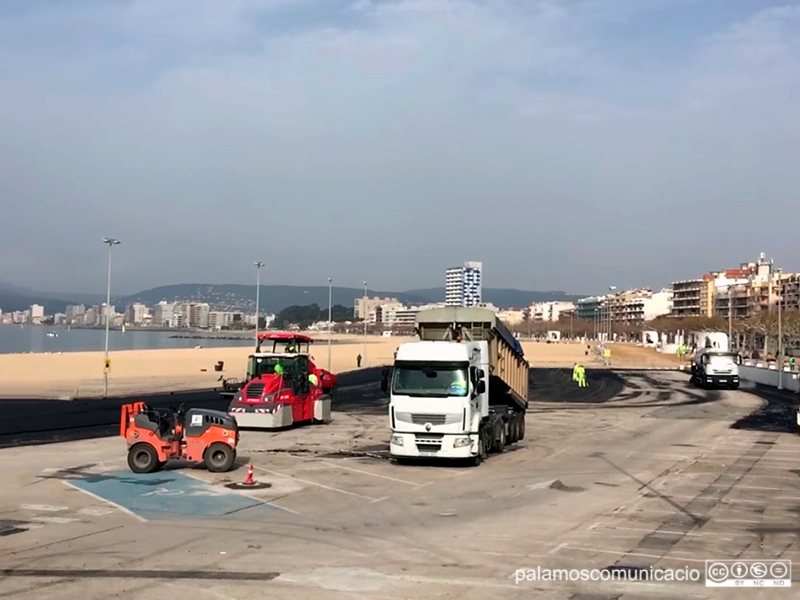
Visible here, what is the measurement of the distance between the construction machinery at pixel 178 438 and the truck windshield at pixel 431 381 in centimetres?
435

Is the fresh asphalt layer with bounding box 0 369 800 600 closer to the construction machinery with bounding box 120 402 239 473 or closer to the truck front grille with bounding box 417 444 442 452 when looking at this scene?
the construction machinery with bounding box 120 402 239 473

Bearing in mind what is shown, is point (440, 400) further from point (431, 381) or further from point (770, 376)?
point (770, 376)

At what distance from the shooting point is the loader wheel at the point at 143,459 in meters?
19.5

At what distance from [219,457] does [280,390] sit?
31.9 ft

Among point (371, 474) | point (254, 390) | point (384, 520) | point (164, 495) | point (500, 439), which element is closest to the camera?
point (384, 520)

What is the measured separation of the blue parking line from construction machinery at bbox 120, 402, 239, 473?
42cm

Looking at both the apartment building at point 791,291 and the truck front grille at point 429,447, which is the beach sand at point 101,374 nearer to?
the truck front grille at point 429,447

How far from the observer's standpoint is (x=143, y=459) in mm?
19578

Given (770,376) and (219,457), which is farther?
(770,376)

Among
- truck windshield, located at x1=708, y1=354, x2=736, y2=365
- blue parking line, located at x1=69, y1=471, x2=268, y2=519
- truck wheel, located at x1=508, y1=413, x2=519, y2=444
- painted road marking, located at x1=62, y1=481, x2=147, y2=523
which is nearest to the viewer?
painted road marking, located at x1=62, y1=481, x2=147, y2=523

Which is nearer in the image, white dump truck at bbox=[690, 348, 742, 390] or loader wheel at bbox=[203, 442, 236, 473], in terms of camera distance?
loader wheel at bbox=[203, 442, 236, 473]

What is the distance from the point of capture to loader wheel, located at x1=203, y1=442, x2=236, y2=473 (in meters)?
19.8

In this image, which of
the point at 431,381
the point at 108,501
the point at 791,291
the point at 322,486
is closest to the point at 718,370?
the point at 431,381

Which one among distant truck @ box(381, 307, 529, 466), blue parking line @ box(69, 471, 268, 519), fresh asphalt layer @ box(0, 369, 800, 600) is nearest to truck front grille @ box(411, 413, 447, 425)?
distant truck @ box(381, 307, 529, 466)
